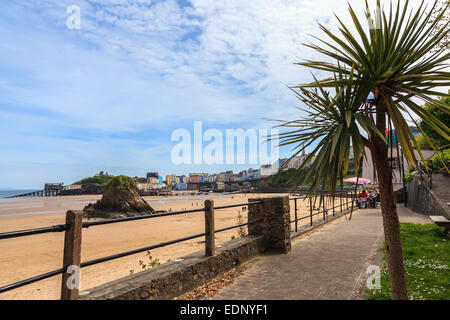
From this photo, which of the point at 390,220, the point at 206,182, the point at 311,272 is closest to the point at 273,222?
the point at 311,272

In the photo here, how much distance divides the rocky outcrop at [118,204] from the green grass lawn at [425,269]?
2537 centimetres

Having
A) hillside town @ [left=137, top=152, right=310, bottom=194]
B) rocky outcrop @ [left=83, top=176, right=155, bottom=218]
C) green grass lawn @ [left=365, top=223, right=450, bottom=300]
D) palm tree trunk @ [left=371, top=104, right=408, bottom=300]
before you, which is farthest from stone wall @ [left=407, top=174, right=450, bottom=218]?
hillside town @ [left=137, top=152, right=310, bottom=194]

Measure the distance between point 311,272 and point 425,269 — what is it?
1.92m

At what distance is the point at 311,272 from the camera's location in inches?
195

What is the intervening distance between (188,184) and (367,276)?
162 metres

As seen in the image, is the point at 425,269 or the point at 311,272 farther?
the point at 311,272

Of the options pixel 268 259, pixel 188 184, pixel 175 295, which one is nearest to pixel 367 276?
pixel 268 259

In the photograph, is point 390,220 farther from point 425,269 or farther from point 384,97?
→ point 425,269

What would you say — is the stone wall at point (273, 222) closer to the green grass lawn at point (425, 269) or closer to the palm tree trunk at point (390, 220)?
the green grass lawn at point (425, 269)

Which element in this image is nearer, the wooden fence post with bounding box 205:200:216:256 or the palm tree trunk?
the palm tree trunk

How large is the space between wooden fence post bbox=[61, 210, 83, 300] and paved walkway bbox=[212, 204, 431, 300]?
6.41 feet

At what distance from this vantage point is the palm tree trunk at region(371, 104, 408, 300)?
259 cm

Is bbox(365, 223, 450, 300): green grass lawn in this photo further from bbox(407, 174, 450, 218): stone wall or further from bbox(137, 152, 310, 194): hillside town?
bbox(137, 152, 310, 194): hillside town
